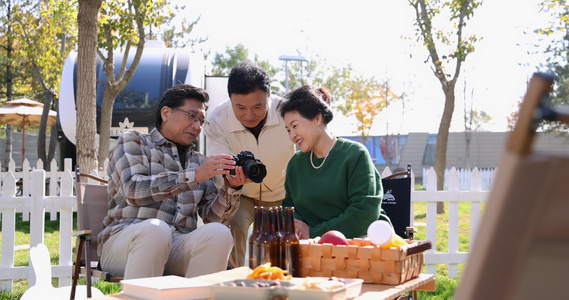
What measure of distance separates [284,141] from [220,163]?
→ 1084 mm

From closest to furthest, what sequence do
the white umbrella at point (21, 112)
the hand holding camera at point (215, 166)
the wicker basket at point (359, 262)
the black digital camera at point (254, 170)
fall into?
the wicker basket at point (359, 262)
the hand holding camera at point (215, 166)
the black digital camera at point (254, 170)
the white umbrella at point (21, 112)

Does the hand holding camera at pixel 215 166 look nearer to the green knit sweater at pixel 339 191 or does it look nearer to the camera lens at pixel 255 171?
the camera lens at pixel 255 171

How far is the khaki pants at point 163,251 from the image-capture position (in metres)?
3.02

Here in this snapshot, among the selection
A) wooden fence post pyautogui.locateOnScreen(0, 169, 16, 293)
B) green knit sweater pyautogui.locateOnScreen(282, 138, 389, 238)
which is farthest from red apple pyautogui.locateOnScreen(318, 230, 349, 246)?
wooden fence post pyautogui.locateOnScreen(0, 169, 16, 293)

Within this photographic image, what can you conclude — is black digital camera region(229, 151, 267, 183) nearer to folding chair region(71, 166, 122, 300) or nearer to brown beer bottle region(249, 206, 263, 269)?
brown beer bottle region(249, 206, 263, 269)

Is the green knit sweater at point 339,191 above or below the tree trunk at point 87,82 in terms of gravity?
below

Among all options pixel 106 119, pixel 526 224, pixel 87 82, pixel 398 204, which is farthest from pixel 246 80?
pixel 106 119

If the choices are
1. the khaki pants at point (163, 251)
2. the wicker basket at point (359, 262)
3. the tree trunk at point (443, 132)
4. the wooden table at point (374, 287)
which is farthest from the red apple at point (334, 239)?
the tree trunk at point (443, 132)

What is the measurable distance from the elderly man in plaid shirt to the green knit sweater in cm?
37

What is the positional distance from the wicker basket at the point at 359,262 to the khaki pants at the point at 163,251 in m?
0.79

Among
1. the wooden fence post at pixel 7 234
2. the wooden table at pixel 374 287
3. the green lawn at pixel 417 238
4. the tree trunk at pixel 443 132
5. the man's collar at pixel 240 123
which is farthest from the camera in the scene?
the tree trunk at pixel 443 132

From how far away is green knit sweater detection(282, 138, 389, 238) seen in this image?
3168 millimetres

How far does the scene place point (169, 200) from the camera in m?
3.45

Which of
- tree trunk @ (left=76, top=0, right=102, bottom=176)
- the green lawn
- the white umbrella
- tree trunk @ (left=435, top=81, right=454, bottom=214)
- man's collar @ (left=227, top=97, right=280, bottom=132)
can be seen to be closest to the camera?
man's collar @ (left=227, top=97, right=280, bottom=132)
